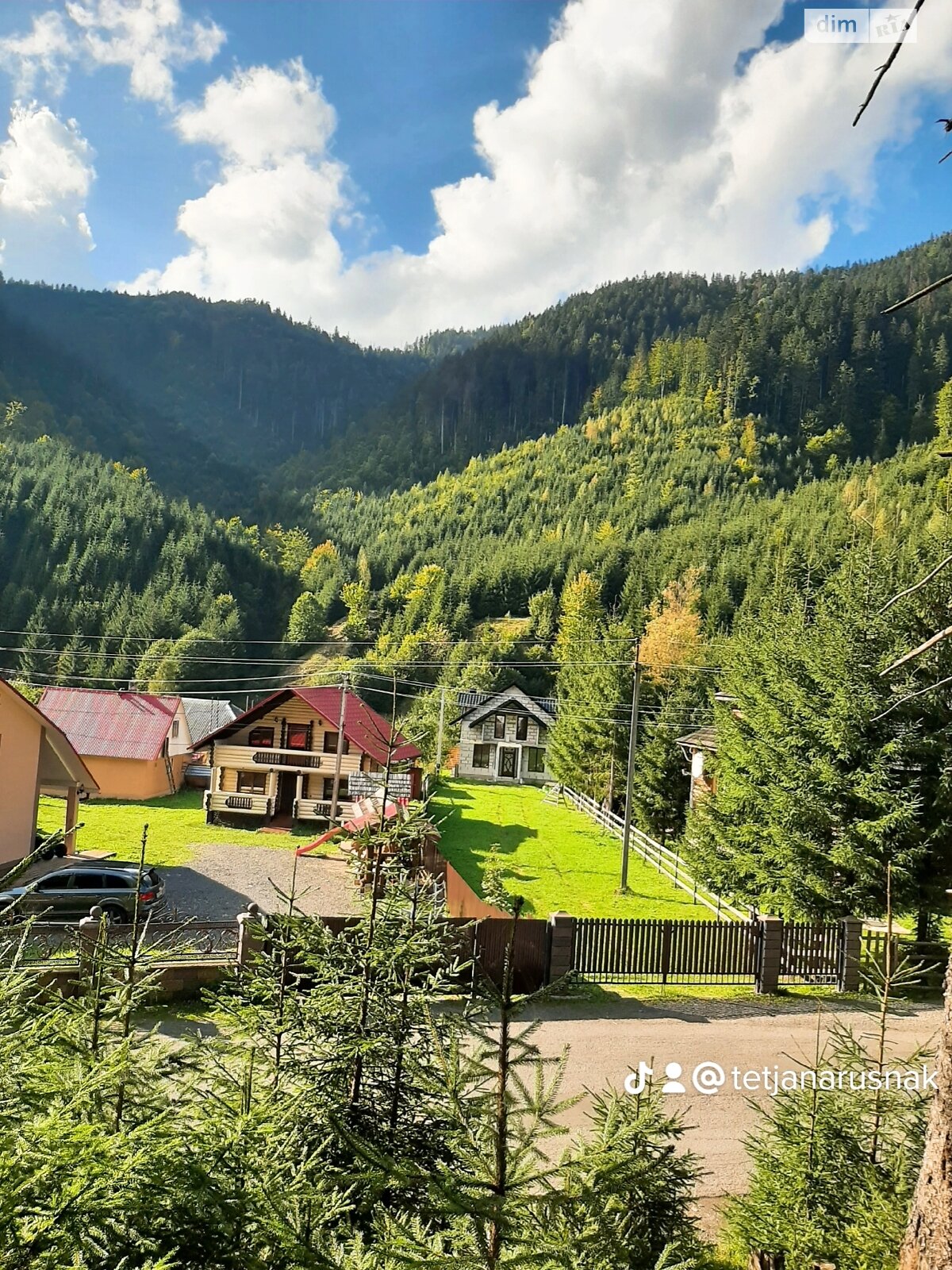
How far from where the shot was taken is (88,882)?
16766 mm

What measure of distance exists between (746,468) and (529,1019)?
121680mm

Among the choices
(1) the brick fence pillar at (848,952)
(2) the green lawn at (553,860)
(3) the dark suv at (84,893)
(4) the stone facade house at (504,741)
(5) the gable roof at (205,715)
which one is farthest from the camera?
(4) the stone facade house at (504,741)

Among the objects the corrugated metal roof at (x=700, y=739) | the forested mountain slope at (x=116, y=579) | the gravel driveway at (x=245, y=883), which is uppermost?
the forested mountain slope at (x=116, y=579)

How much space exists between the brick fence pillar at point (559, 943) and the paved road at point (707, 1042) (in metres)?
0.83

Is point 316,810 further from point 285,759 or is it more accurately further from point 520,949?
point 520,949

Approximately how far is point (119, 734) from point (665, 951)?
111ft

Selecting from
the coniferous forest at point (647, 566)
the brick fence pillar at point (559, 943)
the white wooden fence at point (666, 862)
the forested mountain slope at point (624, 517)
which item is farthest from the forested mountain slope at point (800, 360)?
the brick fence pillar at point (559, 943)

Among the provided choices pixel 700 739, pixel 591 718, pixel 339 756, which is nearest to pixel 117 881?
pixel 339 756

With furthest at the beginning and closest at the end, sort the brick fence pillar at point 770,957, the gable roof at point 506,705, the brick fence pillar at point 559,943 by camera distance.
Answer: the gable roof at point 506,705 → the brick fence pillar at point 770,957 → the brick fence pillar at point 559,943

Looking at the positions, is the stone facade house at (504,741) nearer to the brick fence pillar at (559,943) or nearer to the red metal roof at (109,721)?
the red metal roof at (109,721)

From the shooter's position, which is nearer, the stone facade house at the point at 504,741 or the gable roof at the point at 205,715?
the gable roof at the point at 205,715

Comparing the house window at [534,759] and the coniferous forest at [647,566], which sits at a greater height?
the coniferous forest at [647,566]

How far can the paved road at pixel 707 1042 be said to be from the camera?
30.2 feet

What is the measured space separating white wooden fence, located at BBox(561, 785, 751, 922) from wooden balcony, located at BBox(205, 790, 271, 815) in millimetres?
15716
